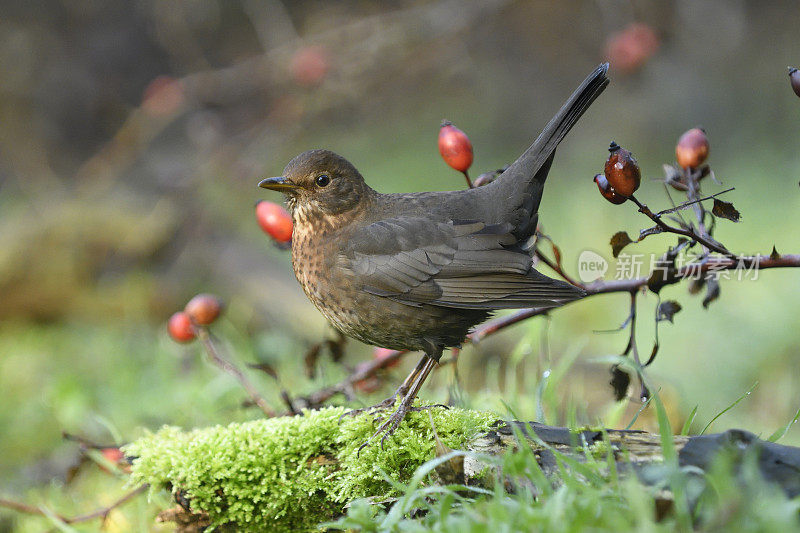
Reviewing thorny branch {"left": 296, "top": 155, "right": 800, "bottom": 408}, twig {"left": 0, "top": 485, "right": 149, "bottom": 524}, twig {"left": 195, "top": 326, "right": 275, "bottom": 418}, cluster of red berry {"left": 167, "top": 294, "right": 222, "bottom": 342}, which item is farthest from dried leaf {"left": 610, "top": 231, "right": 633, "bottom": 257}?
twig {"left": 0, "top": 485, "right": 149, "bottom": 524}

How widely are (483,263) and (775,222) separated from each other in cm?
428

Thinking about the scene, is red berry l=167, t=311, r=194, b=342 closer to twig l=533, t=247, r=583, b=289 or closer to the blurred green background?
the blurred green background

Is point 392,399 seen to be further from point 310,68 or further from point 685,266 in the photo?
point 310,68

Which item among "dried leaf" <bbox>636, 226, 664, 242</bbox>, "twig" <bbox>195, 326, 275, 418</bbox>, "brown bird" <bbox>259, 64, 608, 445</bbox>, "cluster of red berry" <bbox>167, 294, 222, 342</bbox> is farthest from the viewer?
"cluster of red berry" <bbox>167, 294, 222, 342</bbox>

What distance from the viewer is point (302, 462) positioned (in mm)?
2500

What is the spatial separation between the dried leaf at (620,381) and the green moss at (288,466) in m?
0.59

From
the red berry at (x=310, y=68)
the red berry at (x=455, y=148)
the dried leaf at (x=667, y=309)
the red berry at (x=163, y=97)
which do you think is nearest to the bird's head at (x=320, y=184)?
the red berry at (x=455, y=148)

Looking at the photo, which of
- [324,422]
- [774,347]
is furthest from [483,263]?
[774,347]

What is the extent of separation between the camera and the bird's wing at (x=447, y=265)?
2592 millimetres

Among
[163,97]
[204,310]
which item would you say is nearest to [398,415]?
[204,310]

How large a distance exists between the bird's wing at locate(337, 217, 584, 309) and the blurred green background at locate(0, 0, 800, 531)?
94 cm

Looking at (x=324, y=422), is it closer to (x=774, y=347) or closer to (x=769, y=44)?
(x=774, y=347)

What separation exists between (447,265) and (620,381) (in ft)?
2.49

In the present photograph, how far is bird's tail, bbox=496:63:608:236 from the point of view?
2.78 metres
